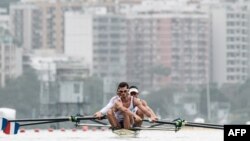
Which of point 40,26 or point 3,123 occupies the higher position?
point 40,26

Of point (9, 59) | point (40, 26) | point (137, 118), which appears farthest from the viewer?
point (40, 26)

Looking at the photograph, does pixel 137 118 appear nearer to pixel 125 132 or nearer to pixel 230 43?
pixel 125 132

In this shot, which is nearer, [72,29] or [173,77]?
[173,77]

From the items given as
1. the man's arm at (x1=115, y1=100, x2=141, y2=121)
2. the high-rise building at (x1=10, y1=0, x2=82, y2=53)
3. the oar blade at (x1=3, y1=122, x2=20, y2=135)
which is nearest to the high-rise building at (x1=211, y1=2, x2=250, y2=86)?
the high-rise building at (x1=10, y1=0, x2=82, y2=53)

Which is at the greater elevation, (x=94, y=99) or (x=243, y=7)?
(x=243, y=7)

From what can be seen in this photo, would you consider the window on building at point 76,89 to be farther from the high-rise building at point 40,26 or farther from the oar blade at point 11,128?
the high-rise building at point 40,26

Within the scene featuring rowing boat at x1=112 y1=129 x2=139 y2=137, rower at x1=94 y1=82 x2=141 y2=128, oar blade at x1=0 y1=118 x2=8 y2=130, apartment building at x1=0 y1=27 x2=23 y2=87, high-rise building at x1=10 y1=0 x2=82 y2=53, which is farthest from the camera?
high-rise building at x1=10 y1=0 x2=82 y2=53

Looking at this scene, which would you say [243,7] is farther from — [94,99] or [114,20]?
[94,99]

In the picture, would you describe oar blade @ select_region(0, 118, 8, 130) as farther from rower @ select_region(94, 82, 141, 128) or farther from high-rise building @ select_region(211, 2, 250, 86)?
high-rise building @ select_region(211, 2, 250, 86)

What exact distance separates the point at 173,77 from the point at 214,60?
856 centimetres

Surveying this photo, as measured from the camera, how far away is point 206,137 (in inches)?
870

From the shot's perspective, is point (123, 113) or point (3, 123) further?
point (3, 123)

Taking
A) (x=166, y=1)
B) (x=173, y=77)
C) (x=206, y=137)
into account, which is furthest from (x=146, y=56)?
(x=206, y=137)

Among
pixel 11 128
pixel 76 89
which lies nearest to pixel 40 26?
pixel 76 89
